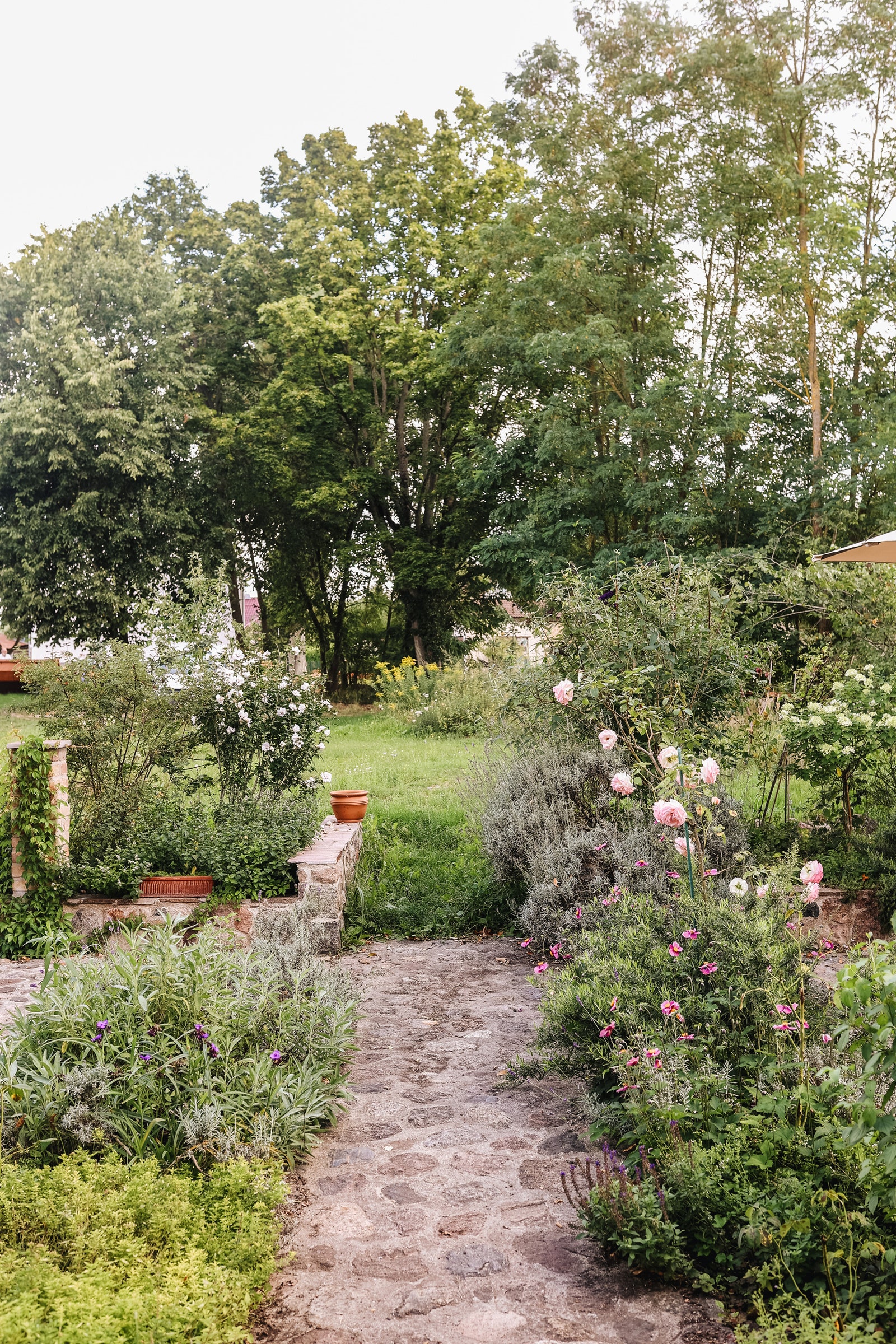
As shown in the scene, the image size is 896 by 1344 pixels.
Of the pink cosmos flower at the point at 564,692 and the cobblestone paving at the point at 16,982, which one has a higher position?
the pink cosmos flower at the point at 564,692

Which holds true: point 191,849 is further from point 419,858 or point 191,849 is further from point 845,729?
point 845,729

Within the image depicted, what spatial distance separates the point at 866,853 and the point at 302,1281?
4675mm

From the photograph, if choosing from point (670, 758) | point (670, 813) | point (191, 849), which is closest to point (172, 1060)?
point (670, 813)

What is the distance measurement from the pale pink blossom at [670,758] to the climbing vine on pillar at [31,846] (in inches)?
142

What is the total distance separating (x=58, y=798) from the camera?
18.5 ft

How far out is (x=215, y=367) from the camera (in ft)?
70.0

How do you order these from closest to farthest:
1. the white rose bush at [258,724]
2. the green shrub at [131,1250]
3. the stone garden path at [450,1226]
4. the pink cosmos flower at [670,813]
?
the green shrub at [131,1250], the stone garden path at [450,1226], the pink cosmos flower at [670,813], the white rose bush at [258,724]

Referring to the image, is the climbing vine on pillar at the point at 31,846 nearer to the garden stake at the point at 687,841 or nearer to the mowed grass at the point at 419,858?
the mowed grass at the point at 419,858

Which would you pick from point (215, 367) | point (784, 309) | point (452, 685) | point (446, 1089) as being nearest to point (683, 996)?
point (446, 1089)

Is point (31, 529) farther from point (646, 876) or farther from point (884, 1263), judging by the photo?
point (884, 1263)

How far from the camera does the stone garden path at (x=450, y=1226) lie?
2246 mm

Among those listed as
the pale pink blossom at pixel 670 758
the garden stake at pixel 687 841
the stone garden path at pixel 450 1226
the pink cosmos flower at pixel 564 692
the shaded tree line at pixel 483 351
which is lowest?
the stone garden path at pixel 450 1226

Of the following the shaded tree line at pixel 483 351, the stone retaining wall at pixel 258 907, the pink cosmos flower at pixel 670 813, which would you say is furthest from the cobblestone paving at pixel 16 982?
the shaded tree line at pixel 483 351

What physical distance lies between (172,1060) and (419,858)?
14.3ft
